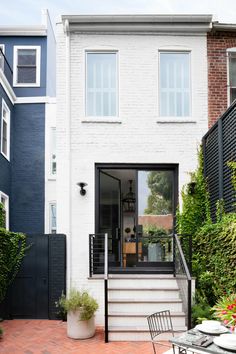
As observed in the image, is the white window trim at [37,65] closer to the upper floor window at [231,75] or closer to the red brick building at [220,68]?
the red brick building at [220,68]

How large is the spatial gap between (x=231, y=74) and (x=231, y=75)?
2cm

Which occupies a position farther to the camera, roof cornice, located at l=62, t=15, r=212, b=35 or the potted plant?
roof cornice, located at l=62, t=15, r=212, b=35

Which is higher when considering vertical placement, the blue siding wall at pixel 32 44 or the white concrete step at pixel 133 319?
the blue siding wall at pixel 32 44

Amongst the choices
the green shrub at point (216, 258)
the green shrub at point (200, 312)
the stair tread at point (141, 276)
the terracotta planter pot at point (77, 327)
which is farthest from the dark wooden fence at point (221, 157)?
the terracotta planter pot at point (77, 327)

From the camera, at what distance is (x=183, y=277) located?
796 centimetres

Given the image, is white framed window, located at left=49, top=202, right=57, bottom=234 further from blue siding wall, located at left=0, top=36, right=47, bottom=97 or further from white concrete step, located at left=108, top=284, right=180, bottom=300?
white concrete step, located at left=108, top=284, right=180, bottom=300

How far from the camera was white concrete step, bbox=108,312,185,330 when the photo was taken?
7.57m

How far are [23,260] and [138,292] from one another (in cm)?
268

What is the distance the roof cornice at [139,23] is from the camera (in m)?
9.60

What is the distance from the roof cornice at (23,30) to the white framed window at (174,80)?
7019 millimetres

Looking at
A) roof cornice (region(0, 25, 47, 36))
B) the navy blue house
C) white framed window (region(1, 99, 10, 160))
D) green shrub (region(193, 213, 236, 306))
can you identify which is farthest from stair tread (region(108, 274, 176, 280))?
roof cornice (region(0, 25, 47, 36))

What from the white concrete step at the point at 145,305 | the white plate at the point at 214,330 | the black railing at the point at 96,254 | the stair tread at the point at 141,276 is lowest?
the white concrete step at the point at 145,305

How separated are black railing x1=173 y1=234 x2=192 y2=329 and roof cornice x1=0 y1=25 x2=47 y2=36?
406 inches

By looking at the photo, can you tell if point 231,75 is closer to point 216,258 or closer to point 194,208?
point 194,208
